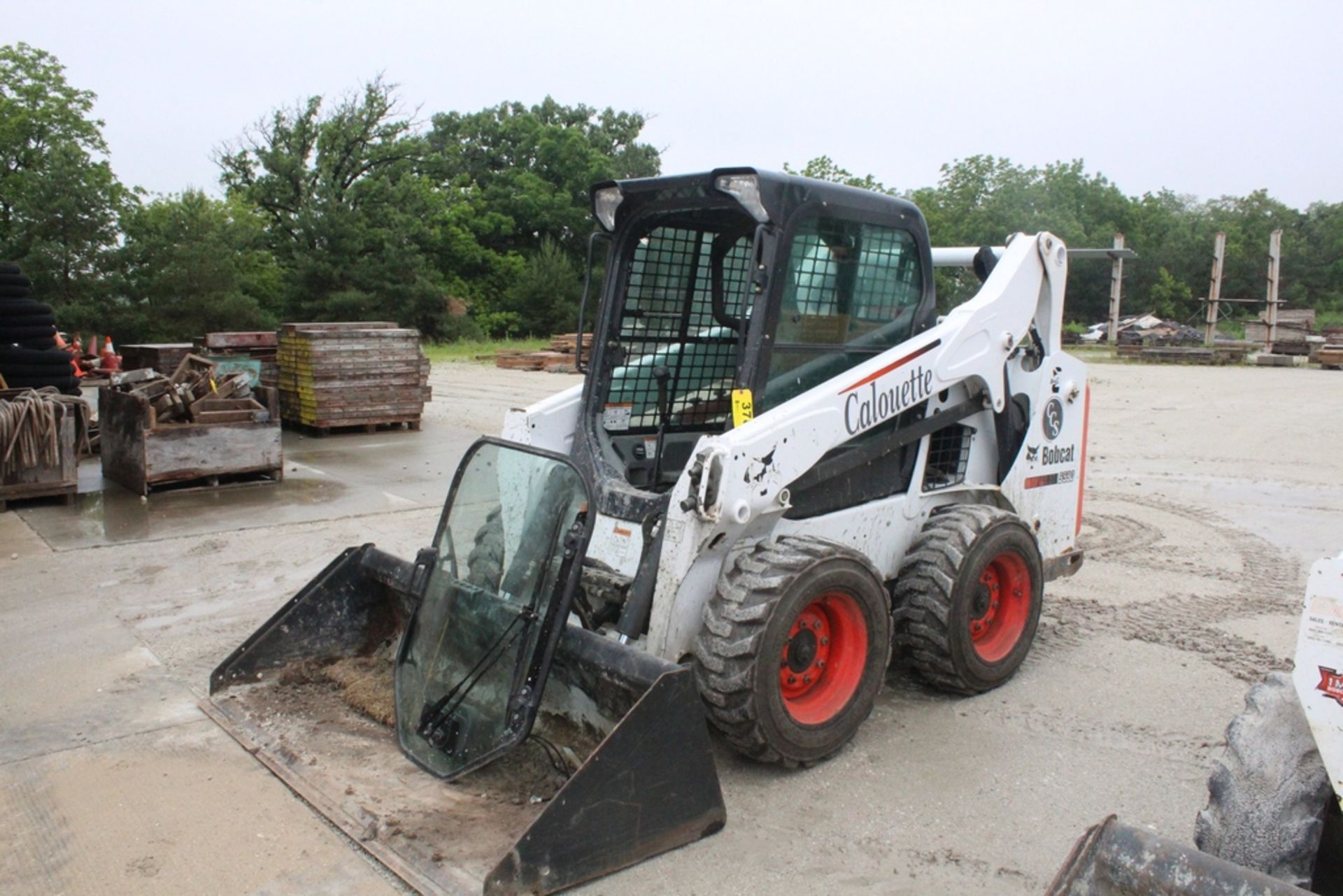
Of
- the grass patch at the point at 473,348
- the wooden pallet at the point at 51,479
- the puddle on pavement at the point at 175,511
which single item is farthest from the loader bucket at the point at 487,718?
the grass patch at the point at 473,348

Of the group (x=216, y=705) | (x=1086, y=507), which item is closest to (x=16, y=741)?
(x=216, y=705)

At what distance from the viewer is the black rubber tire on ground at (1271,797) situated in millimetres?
2611

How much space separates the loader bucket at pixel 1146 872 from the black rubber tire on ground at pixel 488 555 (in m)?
2.28

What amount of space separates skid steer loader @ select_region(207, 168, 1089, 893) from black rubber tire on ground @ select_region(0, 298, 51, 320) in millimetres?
7764

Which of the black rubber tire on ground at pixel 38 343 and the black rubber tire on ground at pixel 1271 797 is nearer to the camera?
the black rubber tire on ground at pixel 1271 797

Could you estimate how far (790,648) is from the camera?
157 inches

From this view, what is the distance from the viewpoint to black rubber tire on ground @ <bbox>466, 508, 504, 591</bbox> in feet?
13.2

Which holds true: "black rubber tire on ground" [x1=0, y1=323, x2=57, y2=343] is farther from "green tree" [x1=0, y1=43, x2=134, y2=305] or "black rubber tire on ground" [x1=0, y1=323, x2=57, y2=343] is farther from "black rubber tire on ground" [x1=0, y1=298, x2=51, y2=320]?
"green tree" [x1=0, y1=43, x2=134, y2=305]

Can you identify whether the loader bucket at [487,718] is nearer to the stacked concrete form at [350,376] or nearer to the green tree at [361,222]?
the stacked concrete form at [350,376]

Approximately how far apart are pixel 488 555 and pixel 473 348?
3569 centimetres

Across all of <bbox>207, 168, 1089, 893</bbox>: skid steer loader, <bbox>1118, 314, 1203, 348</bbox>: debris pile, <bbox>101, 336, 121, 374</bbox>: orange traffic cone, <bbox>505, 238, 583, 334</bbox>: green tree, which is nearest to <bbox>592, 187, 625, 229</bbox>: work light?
<bbox>207, 168, 1089, 893</bbox>: skid steer loader

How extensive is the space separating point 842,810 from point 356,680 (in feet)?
6.99

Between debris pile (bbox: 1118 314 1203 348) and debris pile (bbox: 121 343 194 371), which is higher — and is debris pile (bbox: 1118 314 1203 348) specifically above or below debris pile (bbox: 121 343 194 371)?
above

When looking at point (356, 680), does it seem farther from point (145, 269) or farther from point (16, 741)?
point (145, 269)
